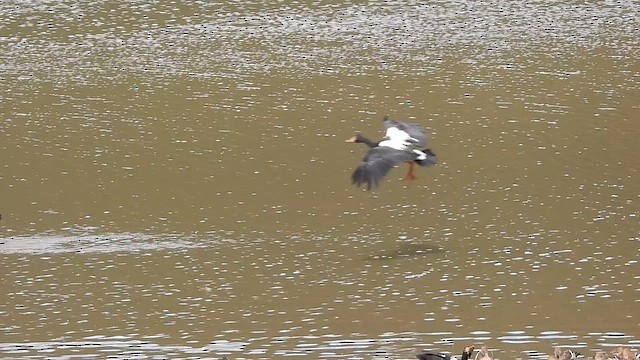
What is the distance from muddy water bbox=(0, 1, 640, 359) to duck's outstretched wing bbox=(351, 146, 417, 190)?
2.43ft

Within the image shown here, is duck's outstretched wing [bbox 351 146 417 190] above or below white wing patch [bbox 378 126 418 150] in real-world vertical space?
below

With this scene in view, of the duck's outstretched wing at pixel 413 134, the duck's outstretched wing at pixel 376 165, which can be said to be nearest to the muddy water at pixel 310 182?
the duck's outstretched wing at pixel 376 165

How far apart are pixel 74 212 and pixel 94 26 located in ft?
25.2

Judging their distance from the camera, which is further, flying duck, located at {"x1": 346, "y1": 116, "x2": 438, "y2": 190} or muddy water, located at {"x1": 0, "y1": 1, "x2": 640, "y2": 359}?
flying duck, located at {"x1": 346, "y1": 116, "x2": 438, "y2": 190}

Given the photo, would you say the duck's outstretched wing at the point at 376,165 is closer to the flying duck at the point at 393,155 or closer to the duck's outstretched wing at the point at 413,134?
the flying duck at the point at 393,155

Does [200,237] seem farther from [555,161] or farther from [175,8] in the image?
[175,8]

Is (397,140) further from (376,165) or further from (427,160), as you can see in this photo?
(376,165)

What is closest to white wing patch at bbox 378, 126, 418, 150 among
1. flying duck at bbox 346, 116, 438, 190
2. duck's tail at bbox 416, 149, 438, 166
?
flying duck at bbox 346, 116, 438, 190

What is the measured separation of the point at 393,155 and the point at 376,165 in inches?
11.6

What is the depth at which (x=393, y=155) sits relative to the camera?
464 inches

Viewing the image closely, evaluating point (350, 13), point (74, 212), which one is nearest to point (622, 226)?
point (74, 212)

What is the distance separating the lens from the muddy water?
10172 millimetres

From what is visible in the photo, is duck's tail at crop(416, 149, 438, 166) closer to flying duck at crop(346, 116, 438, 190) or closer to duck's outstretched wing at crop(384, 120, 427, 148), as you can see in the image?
flying duck at crop(346, 116, 438, 190)

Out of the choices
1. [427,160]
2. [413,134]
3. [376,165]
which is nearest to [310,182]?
[413,134]
